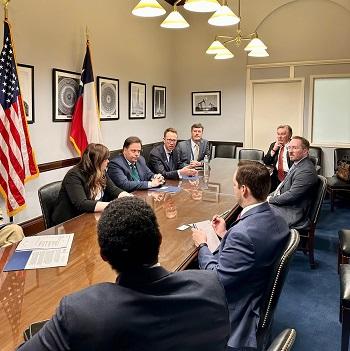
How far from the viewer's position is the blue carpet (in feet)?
8.24

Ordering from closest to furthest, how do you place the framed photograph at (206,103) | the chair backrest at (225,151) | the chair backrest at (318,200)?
the chair backrest at (318,200)
the chair backrest at (225,151)
the framed photograph at (206,103)

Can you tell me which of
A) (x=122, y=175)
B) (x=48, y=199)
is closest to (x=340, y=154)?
(x=122, y=175)

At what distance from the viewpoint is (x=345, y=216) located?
5324 millimetres

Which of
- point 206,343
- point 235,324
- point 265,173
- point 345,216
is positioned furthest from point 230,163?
point 206,343

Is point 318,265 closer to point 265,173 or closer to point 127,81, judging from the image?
point 265,173

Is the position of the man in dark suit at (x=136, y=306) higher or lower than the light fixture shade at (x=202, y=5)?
lower

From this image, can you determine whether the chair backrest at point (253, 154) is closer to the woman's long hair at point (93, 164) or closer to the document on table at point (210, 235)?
the woman's long hair at point (93, 164)

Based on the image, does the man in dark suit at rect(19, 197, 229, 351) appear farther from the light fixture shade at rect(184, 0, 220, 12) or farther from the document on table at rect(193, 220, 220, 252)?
the light fixture shade at rect(184, 0, 220, 12)

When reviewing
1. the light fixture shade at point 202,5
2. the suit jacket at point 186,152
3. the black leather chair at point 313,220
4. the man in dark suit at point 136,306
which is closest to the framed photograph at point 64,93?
the suit jacket at point 186,152

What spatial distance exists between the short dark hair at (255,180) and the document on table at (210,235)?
402mm

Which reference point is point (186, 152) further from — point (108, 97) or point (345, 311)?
point (345, 311)

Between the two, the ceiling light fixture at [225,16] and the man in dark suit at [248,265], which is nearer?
the man in dark suit at [248,265]

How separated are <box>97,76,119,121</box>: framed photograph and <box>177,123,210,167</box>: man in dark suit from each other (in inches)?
46.6

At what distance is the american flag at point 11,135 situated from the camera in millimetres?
3566
